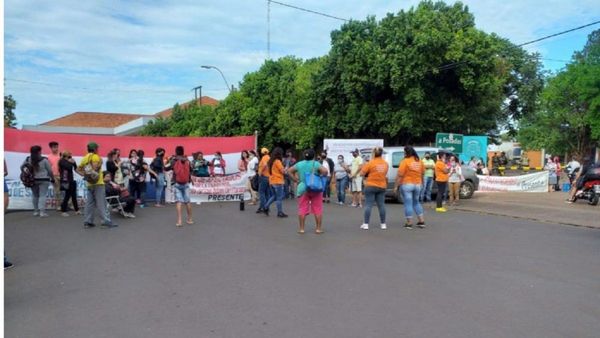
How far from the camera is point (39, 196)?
12344mm

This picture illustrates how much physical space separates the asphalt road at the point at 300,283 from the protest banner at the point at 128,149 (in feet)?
13.6

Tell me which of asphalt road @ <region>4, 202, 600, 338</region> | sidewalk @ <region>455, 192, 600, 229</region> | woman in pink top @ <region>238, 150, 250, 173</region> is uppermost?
woman in pink top @ <region>238, 150, 250, 173</region>

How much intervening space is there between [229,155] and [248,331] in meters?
13.5

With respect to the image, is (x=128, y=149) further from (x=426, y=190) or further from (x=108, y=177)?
(x=426, y=190)

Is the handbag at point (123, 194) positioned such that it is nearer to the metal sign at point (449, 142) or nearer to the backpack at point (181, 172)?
the backpack at point (181, 172)

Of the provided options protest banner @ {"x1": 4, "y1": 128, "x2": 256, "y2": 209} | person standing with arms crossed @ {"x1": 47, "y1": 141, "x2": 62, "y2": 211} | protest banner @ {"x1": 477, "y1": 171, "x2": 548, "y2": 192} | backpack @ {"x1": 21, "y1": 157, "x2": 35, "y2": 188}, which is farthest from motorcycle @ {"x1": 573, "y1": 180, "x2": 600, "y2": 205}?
backpack @ {"x1": 21, "y1": 157, "x2": 35, "y2": 188}

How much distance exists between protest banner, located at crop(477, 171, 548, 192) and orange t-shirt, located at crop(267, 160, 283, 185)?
12.5 meters

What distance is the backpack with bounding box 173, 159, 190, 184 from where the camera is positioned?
1087cm

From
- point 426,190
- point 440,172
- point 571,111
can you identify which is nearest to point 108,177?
point 440,172

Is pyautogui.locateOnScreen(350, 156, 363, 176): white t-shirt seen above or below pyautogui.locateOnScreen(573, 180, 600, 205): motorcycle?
above

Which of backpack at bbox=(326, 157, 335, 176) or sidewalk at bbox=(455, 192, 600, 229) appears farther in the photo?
backpack at bbox=(326, 157, 335, 176)

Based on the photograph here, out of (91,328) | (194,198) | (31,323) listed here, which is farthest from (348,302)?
(194,198)

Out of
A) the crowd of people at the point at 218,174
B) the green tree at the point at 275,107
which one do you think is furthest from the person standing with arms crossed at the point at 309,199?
the green tree at the point at 275,107

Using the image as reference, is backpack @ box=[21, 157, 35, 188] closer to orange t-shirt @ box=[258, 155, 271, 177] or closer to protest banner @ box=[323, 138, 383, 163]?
orange t-shirt @ box=[258, 155, 271, 177]
